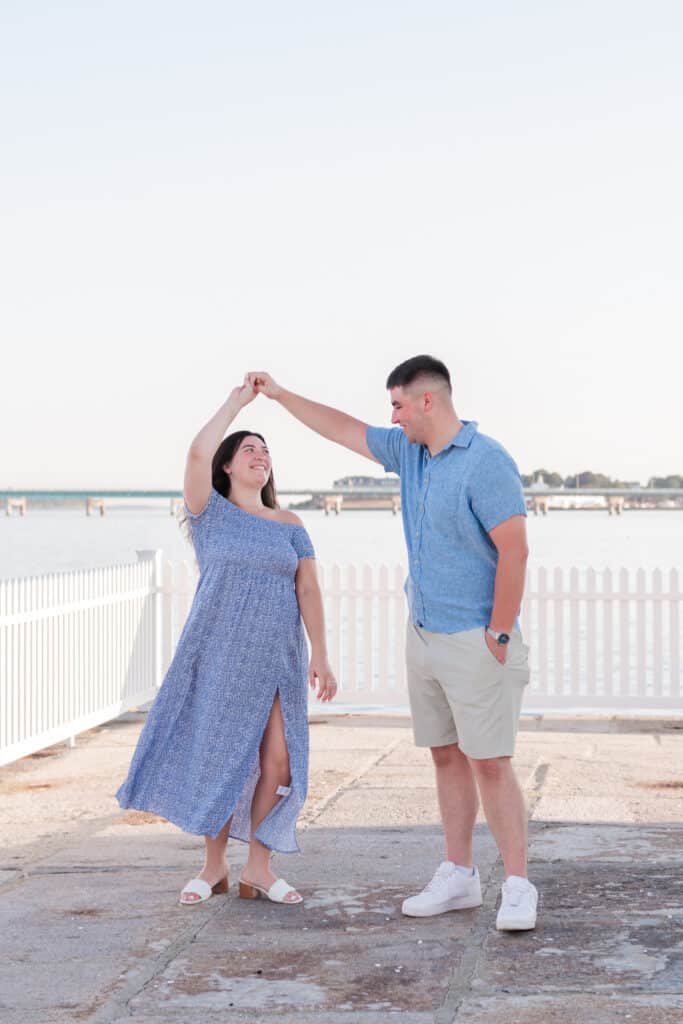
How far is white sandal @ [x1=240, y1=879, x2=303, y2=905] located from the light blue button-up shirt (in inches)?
42.7

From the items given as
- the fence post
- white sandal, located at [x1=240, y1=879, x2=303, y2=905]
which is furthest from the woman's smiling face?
the fence post

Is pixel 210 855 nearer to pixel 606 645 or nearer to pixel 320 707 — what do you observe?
pixel 606 645

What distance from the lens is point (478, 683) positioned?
4.97 metres

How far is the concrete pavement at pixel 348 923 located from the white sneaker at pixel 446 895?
0.05 meters

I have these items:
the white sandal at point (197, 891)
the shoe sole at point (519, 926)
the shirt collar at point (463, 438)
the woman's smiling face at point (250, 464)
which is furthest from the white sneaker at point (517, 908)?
the woman's smiling face at point (250, 464)

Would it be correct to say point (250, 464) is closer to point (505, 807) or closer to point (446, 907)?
point (505, 807)

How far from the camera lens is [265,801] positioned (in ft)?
18.0

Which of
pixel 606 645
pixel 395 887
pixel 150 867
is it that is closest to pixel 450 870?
pixel 395 887

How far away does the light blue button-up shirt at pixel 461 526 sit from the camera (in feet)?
16.2

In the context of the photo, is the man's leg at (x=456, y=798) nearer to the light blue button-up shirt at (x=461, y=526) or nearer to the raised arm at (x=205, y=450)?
the light blue button-up shirt at (x=461, y=526)

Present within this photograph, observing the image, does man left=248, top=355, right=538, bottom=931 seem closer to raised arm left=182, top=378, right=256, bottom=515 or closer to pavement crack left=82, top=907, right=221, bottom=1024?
raised arm left=182, top=378, right=256, bottom=515

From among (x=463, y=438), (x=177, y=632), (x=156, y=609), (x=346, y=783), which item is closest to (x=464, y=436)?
(x=463, y=438)

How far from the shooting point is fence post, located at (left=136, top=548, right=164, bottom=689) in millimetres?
11562

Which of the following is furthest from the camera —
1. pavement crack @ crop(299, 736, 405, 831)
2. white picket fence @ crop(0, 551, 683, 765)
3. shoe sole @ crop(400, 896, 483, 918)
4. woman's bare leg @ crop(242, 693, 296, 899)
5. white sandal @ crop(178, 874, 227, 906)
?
white picket fence @ crop(0, 551, 683, 765)
